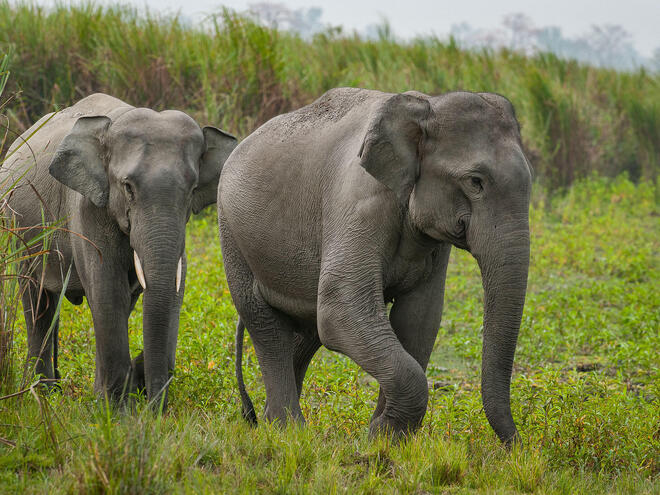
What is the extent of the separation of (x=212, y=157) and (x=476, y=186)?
7.50ft

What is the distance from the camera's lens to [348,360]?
6.84 meters

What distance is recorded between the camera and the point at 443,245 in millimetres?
4719

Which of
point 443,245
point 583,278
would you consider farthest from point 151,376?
point 583,278

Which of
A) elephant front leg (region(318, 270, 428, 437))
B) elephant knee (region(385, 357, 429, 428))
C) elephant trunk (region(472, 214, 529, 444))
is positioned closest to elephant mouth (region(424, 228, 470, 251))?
elephant trunk (region(472, 214, 529, 444))

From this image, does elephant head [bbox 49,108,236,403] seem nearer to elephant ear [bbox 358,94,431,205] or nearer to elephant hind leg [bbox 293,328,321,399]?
elephant hind leg [bbox 293,328,321,399]

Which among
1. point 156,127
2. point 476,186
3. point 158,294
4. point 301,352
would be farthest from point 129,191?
point 476,186

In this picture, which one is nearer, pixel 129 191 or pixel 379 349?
pixel 379 349

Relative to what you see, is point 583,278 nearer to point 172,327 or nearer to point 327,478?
point 172,327

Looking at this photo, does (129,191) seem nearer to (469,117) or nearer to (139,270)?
(139,270)

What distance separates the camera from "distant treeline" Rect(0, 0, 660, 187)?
42.3 ft

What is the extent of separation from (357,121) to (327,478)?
→ 189cm

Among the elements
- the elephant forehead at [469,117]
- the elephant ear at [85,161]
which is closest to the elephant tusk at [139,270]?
the elephant ear at [85,161]

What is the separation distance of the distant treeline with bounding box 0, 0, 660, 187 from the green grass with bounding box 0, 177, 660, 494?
14.1 ft

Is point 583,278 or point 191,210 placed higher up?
point 191,210
